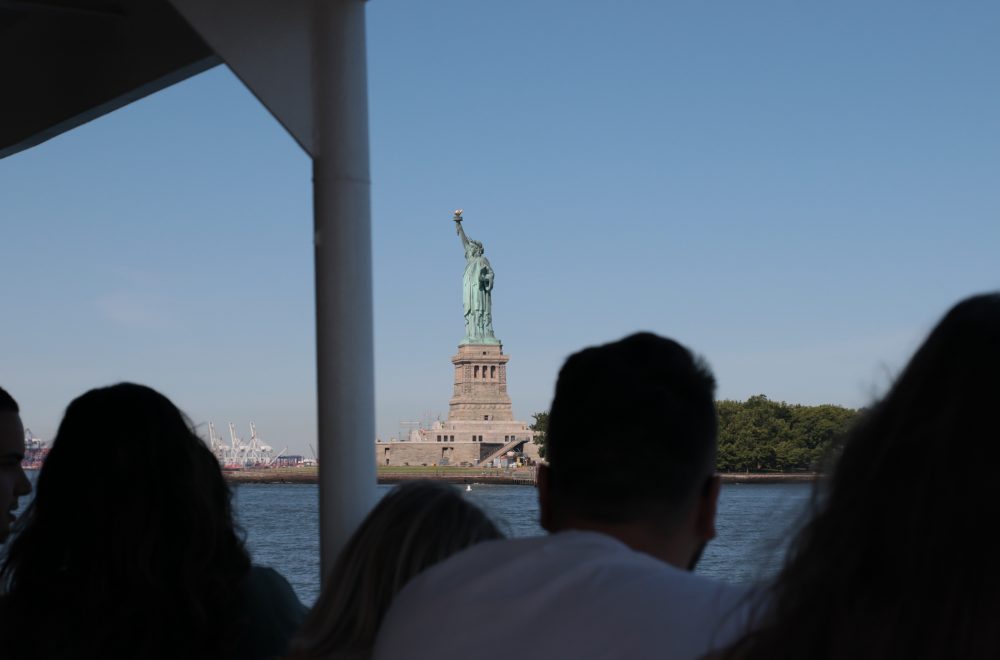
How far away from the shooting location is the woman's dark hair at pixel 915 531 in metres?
0.74

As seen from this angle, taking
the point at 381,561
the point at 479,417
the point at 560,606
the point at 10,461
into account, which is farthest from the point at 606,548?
the point at 479,417

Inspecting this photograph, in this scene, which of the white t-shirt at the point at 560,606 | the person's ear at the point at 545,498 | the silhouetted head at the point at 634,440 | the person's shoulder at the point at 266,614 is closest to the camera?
the white t-shirt at the point at 560,606

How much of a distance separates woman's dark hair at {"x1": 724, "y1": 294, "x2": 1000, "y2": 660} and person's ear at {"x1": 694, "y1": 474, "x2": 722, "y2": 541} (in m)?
0.54

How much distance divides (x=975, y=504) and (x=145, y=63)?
3241 mm

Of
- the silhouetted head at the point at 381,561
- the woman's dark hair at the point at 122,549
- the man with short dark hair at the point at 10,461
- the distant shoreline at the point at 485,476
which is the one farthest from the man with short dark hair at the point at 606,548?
the distant shoreline at the point at 485,476

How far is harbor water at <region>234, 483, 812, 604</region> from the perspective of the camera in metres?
0.95

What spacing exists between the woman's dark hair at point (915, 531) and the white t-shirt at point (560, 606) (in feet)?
0.79

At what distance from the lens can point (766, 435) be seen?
59.7 m

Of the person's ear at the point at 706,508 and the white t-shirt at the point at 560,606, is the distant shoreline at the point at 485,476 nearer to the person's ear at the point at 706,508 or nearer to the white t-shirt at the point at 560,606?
the person's ear at the point at 706,508

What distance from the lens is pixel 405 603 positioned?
4.27ft

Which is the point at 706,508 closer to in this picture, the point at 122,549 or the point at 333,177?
the point at 122,549

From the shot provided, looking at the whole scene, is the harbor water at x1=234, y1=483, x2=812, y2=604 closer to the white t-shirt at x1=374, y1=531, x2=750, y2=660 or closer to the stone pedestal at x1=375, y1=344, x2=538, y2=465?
the white t-shirt at x1=374, y1=531, x2=750, y2=660

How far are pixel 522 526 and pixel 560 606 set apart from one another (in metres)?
35.4

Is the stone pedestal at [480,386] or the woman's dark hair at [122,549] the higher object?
the stone pedestal at [480,386]
